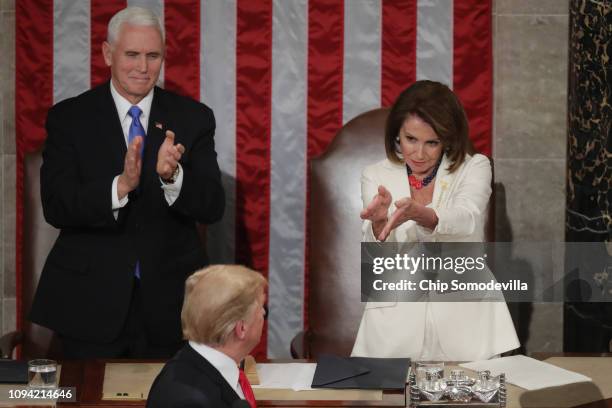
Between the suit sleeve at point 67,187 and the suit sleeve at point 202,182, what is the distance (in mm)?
243

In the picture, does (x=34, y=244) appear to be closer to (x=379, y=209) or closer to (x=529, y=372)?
(x=379, y=209)

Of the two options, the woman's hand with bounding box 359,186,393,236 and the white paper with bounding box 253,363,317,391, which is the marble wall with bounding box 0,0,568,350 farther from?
the white paper with bounding box 253,363,317,391

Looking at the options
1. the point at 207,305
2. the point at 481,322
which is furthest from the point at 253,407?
the point at 481,322

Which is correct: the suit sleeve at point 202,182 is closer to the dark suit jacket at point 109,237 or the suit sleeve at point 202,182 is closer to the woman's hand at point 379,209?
the dark suit jacket at point 109,237

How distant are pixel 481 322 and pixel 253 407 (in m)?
1.21

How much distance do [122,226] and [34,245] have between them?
622 millimetres

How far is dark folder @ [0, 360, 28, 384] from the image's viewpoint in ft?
10.0

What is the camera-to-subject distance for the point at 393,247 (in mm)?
3760

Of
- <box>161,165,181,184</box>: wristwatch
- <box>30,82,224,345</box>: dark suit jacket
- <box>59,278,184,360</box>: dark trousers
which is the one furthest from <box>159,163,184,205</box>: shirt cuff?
<box>59,278,184,360</box>: dark trousers

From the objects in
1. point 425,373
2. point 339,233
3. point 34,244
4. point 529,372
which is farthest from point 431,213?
point 34,244

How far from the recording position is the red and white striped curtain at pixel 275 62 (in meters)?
4.61

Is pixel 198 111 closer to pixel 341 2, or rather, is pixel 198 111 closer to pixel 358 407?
pixel 341 2

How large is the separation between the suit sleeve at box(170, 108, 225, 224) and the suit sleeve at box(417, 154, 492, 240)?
693 mm

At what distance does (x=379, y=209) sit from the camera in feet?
11.3
